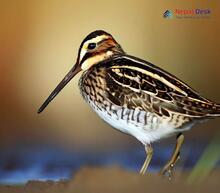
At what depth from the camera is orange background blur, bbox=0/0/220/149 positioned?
2.04 m

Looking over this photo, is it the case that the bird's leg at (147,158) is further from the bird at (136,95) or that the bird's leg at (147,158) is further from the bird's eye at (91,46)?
the bird's eye at (91,46)

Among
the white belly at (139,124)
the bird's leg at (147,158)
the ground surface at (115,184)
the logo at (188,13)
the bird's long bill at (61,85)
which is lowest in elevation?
the ground surface at (115,184)

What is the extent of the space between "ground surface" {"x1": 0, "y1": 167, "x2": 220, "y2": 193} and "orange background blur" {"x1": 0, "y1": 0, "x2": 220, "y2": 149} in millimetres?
93

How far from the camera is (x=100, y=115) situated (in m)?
1.98

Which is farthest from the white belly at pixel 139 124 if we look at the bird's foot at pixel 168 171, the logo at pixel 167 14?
the logo at pixel 167 14

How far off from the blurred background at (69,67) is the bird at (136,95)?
5 cm

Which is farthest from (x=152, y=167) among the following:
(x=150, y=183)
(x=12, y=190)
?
(x=12, y=190)

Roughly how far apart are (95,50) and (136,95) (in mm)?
208

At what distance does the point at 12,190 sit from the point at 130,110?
1.48ft

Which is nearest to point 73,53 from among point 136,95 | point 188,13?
point 136,95

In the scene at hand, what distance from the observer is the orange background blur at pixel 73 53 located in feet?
6.70

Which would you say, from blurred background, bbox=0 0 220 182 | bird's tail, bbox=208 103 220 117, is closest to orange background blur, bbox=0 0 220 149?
blurred background, bbox=0 0 220 182

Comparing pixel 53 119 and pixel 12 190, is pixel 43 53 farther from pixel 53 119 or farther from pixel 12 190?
pixel 12 190

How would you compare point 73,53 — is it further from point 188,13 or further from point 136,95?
point 188,13
